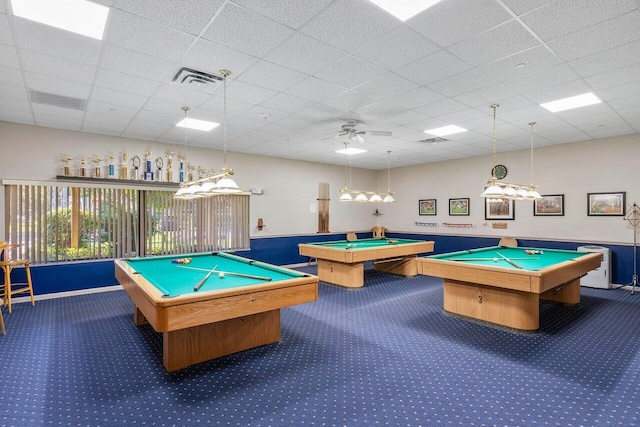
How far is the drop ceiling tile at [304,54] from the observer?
283 cm

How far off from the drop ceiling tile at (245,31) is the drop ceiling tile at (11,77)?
2182 millimetres

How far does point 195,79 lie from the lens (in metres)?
3.58

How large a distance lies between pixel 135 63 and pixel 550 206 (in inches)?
303

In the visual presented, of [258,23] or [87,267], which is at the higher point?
[258,23]

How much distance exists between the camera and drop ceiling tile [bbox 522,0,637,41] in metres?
2.30

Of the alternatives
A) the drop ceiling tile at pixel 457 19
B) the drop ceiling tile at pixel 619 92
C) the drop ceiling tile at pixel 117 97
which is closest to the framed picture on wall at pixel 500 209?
the drop ceiling tile at pixel 619 92

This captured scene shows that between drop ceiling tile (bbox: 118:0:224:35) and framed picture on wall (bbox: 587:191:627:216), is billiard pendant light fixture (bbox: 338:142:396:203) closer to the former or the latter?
framed picture on wall (bbox: 587:191:627:216)

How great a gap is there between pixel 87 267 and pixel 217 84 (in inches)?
168

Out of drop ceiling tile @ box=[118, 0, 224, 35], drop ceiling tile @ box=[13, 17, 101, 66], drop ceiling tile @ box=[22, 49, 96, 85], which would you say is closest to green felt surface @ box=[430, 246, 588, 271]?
drop ceiling tile @ box=[118, 0, 224, 35]

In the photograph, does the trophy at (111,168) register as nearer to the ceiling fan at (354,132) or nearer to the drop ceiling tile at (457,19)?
the ceiling fan at (354,132)

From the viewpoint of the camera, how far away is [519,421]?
2.29 metres

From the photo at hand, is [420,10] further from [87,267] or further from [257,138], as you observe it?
[87,267]

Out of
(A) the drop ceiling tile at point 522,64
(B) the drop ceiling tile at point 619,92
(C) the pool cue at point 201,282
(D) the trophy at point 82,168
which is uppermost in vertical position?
(A) the drop ceiling tile at point 522,64

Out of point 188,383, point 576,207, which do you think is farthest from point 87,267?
point 576,207
